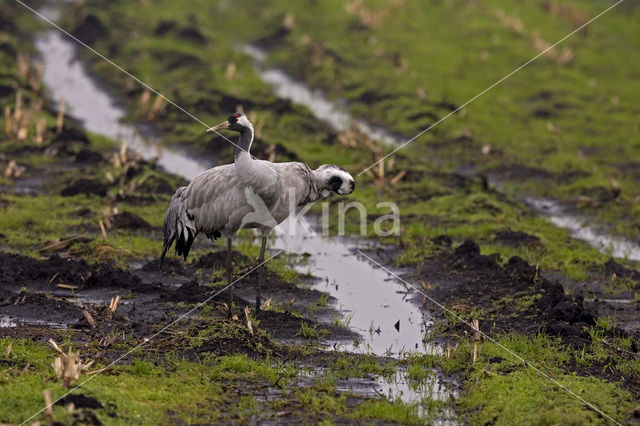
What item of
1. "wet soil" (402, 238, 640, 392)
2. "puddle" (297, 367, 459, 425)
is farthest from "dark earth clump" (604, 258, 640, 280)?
"puddle" (297, 367, 459, 425)

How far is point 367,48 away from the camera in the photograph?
3069 cm

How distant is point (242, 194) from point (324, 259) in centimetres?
416

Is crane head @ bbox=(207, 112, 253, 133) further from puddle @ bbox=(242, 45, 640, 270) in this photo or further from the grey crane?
puddle @ bbox=(242, 45, 640, 270)

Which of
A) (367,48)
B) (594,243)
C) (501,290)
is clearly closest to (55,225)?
(501,290)

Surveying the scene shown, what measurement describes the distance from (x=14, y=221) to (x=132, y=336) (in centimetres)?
534

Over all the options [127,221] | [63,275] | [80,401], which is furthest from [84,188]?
[80,401]

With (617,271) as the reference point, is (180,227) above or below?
above

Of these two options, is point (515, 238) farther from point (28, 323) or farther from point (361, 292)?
point (28, 323)

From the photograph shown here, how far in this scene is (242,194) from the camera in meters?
9.69

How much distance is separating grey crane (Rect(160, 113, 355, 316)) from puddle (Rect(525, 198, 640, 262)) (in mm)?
5792

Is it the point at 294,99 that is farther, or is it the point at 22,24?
the point at 22,24

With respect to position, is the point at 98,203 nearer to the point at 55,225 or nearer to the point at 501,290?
the point at 55,225

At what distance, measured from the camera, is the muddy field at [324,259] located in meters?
8.07

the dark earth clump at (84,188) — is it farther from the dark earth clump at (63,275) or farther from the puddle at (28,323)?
the puddle at (28,323)
